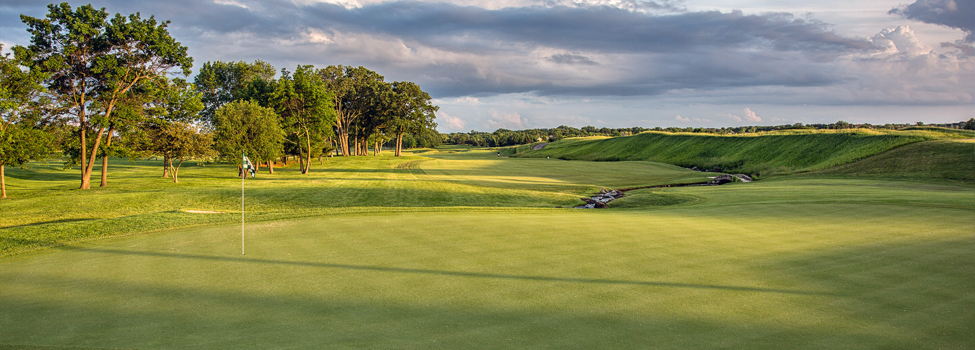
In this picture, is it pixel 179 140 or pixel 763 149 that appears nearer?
pixel 179 140

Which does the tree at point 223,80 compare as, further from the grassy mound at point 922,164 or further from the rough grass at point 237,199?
the grassy mound at point 922,164

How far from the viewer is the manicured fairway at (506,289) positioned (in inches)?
204

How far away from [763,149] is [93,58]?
67392 mm

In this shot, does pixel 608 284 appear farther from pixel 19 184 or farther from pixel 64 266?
Result: pixel 19 184

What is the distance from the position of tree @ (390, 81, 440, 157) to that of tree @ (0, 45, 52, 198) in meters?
42.3

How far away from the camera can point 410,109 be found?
67.6m

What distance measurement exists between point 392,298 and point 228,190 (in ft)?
82.9

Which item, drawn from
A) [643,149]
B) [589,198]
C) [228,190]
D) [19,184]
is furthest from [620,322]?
[643,149]

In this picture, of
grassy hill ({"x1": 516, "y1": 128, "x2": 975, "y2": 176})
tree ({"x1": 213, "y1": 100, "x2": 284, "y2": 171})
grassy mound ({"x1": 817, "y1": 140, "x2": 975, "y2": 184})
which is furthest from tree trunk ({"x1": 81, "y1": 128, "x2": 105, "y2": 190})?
grassy hill ({"x1": 516, "y1": 128, "x2": 975, "y2": 176})

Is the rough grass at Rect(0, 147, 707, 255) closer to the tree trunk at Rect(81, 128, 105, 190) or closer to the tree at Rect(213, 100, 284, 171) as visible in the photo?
the tree trunk at Rect(81, 128, 105, 190)

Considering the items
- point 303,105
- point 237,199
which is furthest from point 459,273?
A: point 303,105

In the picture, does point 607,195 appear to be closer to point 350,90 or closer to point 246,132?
point 246,132

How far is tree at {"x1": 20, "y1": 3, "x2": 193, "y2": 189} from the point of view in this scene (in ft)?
81.6

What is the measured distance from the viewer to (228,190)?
1060 inches
